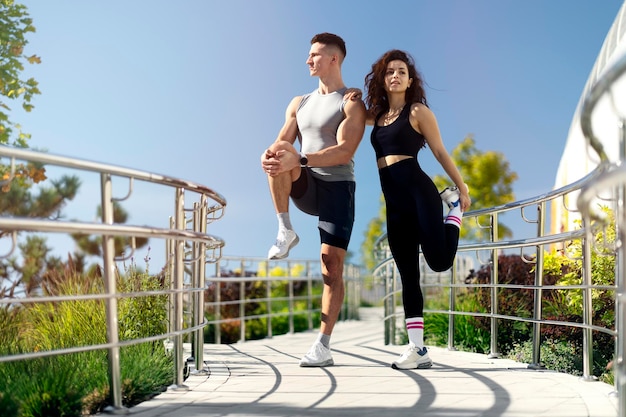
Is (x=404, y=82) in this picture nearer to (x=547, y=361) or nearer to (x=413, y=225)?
(x=413, y=225)

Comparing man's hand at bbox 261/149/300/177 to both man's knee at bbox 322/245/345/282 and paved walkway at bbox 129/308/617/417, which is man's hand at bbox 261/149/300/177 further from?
paved walkway at bbox 129/308/617/417

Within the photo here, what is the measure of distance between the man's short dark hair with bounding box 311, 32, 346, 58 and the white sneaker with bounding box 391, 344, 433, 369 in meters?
2.13

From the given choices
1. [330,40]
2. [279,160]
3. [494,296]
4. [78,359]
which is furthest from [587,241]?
[78,359]

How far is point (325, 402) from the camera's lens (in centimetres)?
358

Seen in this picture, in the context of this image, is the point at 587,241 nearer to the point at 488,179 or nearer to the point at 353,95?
the point at 353,95

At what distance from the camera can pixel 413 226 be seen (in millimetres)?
4777

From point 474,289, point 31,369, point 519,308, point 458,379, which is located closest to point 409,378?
point 458,379

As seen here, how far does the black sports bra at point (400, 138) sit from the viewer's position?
465 cm

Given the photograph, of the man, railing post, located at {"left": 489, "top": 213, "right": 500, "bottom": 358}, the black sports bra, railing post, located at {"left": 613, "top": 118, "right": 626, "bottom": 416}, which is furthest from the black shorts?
railing post, located at {"left": 613, "top": 118, "right": 626, "bottom": 416}

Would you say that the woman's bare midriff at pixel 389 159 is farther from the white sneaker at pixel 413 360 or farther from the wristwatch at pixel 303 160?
the white sneaker at pixel 413 360

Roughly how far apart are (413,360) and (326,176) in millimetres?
1350

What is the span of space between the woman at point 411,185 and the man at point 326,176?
25 centimetres

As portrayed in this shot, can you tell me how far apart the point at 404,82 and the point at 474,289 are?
4741mm

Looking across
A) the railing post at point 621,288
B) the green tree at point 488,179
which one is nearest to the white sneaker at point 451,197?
the railing post at point 621,288
